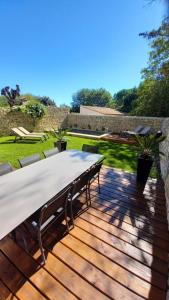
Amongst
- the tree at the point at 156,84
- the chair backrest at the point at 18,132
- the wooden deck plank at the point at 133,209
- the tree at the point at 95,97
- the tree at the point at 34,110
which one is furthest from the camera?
the tree at the point at 95,97

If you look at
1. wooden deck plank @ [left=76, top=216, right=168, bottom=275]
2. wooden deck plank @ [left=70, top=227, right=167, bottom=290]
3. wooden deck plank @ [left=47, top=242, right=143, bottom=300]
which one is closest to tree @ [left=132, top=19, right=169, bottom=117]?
wooden deck plank @ [left=76, top=216, right=168, bottom=275]

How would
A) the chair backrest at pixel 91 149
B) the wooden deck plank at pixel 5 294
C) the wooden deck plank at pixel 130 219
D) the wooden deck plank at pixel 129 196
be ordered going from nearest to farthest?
the wooden deck plank at pixel 5 294 < the wooden deck plank at pixel 130 219 < the wooden deck plank at pixel 129 196 < the chair backrest at pixel 91 149

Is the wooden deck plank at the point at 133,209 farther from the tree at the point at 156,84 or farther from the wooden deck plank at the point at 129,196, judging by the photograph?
the tree at the point at 156,84

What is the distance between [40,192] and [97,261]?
1044mm

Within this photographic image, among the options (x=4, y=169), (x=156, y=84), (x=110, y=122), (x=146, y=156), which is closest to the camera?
(x=4, y=169)

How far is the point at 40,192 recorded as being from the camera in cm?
189

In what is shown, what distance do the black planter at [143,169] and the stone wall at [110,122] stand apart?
27.4 feet

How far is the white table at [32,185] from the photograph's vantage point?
4.68ft

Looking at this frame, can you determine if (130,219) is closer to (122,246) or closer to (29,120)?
(122,246)

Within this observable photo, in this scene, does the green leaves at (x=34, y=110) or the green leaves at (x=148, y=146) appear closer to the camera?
the green leaves at (x=148, y=146)

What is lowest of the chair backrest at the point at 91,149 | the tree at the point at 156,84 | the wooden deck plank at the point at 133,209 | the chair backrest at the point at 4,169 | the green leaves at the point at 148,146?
the wooden deck plank at the point at 133,209

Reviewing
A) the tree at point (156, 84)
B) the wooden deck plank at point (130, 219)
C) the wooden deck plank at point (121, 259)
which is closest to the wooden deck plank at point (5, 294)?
the wooden deck plank at point (121, 259)

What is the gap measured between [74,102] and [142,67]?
1484 inches

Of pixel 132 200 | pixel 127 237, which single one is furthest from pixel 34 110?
pixel 127 237
